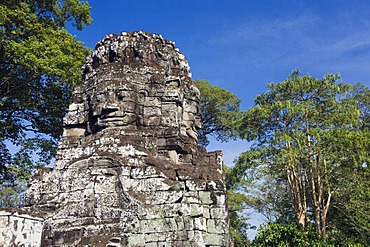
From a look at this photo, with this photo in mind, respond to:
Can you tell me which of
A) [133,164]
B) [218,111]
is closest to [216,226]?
[133,164]

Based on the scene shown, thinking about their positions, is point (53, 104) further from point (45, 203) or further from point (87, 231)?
point (87, 231)

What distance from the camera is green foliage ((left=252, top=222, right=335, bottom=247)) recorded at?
12.5m

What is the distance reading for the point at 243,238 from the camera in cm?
2317

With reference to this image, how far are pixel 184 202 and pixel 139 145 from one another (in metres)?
1.69

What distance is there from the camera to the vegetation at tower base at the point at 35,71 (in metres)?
12.7

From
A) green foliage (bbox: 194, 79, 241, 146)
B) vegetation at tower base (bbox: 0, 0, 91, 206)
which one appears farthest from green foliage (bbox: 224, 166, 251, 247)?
vegetation at tower base (bbox: 0, 0, 91, 206)

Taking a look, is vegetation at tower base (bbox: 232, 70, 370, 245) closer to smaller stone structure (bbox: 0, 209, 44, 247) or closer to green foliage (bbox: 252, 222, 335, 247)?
green foliage (bbox: 252, 222, 335, 247)

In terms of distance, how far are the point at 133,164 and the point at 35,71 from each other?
7.65 metres

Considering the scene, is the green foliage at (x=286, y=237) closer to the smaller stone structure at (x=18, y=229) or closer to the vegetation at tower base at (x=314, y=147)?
the vegetation at tower base at (x=314, y=147)

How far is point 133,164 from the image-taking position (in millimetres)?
6742

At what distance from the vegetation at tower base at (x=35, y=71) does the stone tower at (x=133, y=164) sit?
4380 millimetres

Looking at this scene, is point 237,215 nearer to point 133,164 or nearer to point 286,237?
point 286,237

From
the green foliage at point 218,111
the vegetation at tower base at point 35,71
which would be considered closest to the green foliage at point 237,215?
the green foliage at point 218,111

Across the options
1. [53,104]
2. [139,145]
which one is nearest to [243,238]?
[53,104]
